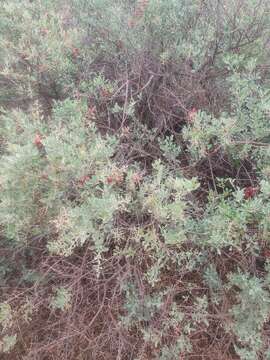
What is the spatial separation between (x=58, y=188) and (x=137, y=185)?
1.20ft

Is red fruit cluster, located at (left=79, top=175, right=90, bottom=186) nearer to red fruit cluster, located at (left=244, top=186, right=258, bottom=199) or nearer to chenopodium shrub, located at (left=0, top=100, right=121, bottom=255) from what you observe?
chenopodium shrub, located at (left=0, top=100, right=121, bottom=255)

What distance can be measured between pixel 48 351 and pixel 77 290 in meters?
0.40

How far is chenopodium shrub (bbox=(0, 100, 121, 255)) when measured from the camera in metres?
1.58

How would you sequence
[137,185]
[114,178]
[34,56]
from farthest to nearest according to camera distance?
1. [34,56]
2. [137,185]
3. [114,178]

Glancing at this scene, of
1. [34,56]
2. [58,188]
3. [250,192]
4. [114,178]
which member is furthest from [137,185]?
[34,56]

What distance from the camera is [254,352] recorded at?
1.75 meters

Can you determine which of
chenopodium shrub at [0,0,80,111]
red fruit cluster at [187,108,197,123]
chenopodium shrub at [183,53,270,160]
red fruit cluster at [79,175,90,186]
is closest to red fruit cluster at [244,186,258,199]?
chenopodium shrub at [183,53,270,160]

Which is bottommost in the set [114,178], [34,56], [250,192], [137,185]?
[250,192]

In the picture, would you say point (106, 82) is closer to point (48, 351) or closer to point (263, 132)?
point (263, 132)

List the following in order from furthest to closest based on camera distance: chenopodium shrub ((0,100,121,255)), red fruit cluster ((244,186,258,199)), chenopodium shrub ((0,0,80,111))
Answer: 1. chenopodium shrub ((0,0,80,111))
2. red fruit cluster ((244,186,258,199))
3. chenopodium shrub ((0,100,121,255))

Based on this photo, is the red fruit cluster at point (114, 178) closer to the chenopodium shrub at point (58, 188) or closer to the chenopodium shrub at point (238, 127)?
the chenopodium shrub at point (58, 188)

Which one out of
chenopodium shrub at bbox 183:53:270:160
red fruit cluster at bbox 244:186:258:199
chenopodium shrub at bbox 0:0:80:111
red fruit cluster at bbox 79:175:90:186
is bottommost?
red fruit cluster at bbox 244:186:258:199

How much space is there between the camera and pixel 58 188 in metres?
1.66

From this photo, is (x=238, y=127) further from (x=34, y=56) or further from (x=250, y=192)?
(x=34, y=56)
